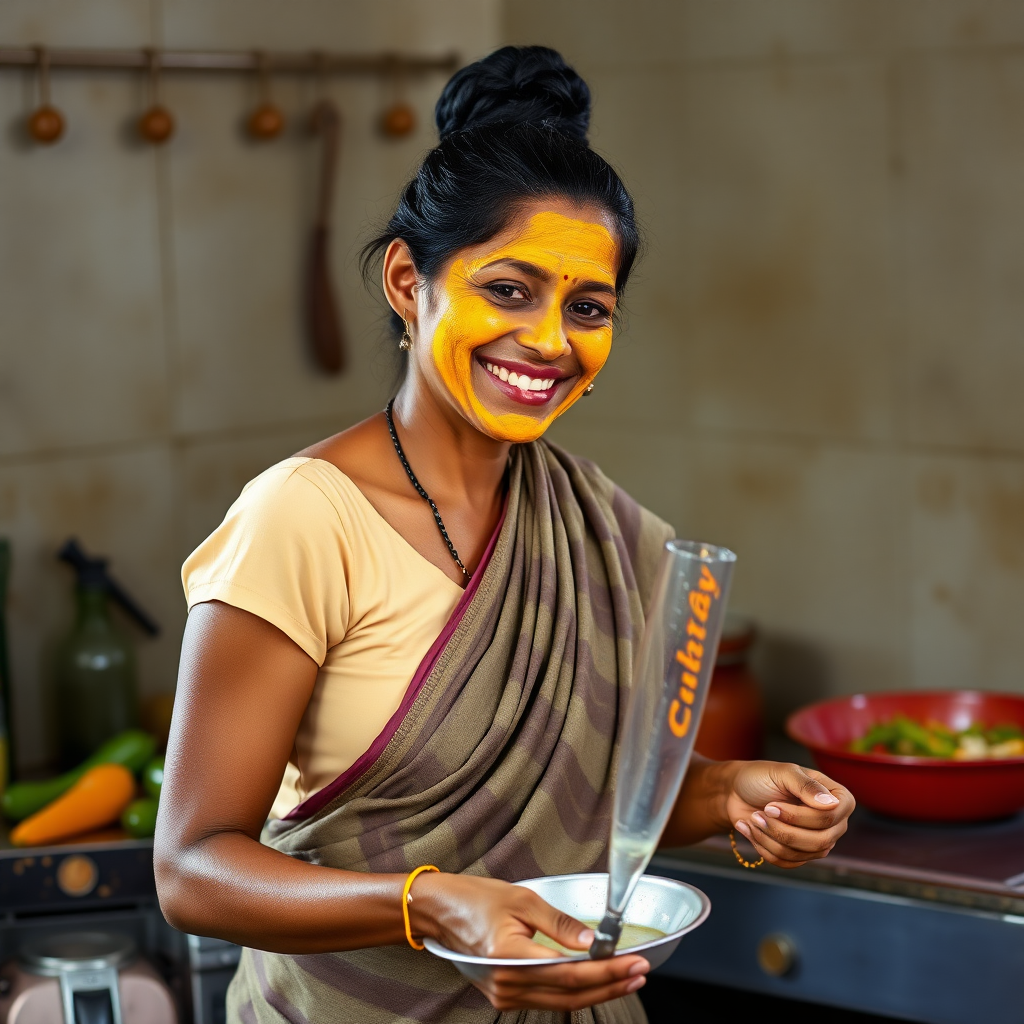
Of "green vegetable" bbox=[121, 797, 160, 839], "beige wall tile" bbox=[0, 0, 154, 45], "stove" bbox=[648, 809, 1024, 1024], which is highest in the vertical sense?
"beige wall tile" bbox=[0, 0, 154, 45]

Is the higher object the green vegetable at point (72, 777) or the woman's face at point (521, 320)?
the woman's face at point (521, 320)

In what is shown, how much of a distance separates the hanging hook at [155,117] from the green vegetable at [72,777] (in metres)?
0.89

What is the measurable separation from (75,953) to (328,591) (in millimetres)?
987

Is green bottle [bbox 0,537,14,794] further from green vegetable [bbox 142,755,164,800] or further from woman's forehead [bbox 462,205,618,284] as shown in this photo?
woman's forehead [bbox 462,205,618,284]

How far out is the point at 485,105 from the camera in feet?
4.63

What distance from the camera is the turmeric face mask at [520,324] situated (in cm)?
Result: 126

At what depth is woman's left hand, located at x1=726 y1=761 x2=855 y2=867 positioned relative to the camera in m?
1.21

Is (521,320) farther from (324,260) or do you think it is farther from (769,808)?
(324,260)

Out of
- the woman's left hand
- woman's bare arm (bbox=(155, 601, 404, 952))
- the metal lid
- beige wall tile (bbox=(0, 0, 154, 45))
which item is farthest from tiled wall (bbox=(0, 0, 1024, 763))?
woman's bare arm (bbox=(155, 601, 404, 952))

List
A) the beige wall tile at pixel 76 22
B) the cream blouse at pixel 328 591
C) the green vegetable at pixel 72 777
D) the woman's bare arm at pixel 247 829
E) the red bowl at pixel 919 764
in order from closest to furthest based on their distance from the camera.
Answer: the woman's bare arm at pixel 247 829
the cream blouse at pixel 328 591
the red bowl at pixel 919 764
the green vegetable at pixel 72 777
the beige wall tile at pixel 76 22

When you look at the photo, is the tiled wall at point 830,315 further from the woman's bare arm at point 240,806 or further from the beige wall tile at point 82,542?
the woman's bare arm at point 240,806

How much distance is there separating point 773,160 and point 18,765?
1486 millimetres

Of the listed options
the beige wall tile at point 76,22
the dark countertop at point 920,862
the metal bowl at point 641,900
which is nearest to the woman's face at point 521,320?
the metal bowl at point 641,900

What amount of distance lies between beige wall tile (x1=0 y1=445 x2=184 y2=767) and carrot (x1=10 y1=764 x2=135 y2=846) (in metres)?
0.28
